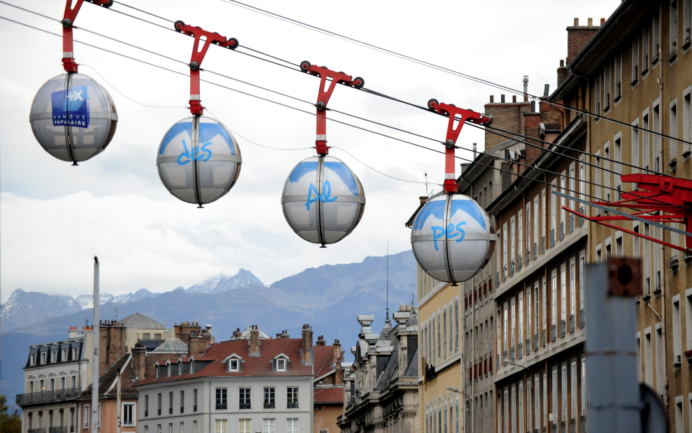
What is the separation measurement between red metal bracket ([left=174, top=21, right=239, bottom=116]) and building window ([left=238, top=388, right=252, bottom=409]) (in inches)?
4531

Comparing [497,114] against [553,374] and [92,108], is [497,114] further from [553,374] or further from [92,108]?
[92,108]

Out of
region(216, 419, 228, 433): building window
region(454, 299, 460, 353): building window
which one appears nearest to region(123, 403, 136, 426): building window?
region(216, 419, 228, 433): building window

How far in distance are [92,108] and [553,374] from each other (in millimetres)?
42779

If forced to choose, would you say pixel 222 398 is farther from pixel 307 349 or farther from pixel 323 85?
pixel 323 85

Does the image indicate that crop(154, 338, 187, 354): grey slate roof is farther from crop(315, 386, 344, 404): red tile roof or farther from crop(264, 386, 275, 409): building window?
crop(264, 386, 275, 409): building window

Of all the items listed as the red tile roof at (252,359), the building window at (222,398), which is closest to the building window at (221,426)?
the building window at (222,398)

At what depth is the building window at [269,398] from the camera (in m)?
128

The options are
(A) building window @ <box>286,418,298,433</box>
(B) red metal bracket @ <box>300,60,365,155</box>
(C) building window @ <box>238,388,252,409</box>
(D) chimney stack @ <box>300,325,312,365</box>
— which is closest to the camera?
(B) red metal bracket @ <box>300,60,365,155</box>

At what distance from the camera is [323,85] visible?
14125 millimetres

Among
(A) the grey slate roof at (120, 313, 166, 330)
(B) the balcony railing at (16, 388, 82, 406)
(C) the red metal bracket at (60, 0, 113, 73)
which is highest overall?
(A) the grey slate roof at (120, 313, 166, 330)

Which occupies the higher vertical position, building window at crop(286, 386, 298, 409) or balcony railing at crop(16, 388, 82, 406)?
balcony railing at crop(16, 388, 82, 406)

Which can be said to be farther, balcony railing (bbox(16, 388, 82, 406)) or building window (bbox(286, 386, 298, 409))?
balcony railing (bbox(16, 388, 82, 406))

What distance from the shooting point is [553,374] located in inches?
2140

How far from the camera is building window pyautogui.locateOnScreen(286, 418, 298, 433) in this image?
127 m
